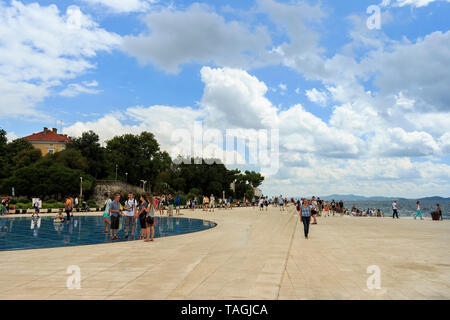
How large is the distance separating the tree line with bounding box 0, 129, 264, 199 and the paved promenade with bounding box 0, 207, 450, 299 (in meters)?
49.7

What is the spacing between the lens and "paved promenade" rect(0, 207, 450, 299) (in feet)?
19.1

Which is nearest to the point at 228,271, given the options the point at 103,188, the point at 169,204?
the point at 169,204

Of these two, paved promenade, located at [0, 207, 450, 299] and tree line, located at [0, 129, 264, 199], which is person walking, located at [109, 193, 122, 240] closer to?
paved promenade, located at [0, 207, 450, 299]

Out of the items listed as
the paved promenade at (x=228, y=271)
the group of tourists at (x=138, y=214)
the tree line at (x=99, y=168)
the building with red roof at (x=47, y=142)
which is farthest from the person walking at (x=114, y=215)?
the building with red roof at (x=47, y=142)

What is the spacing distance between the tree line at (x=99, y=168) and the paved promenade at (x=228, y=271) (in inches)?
1956

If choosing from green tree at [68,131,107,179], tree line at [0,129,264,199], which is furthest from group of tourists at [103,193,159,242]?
green tree at [68,131,107,179]

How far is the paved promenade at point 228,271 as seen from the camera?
5836mm

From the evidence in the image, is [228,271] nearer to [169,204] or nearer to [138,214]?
[138,214]

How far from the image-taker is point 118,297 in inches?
218

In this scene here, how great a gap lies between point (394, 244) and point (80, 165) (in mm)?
62651

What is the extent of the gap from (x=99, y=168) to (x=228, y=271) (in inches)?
2748

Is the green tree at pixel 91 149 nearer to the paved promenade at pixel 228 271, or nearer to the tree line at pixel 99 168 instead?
the tree line at pixel 99 168
